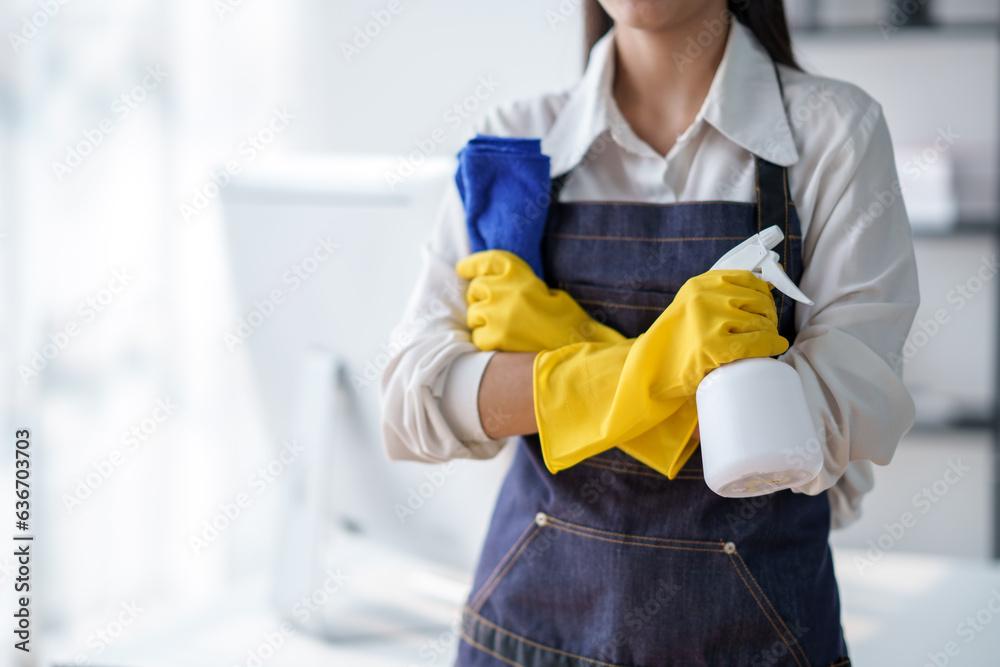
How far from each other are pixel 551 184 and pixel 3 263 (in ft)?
4.64

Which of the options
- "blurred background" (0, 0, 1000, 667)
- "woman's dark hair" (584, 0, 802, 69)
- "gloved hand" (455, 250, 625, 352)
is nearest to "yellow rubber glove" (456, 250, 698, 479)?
"gloved hand" (455, 250, 625, 352)

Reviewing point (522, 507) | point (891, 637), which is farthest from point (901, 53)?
point (522, 507)

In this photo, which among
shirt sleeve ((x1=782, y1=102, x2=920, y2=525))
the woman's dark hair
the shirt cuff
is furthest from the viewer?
the woman's dark hair

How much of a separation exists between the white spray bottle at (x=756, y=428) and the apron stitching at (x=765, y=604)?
7.1 inches

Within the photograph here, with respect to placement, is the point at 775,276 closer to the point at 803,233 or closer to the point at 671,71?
the point at 803,233

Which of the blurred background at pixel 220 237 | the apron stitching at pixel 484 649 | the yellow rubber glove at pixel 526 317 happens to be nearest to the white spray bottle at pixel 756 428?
the yellow rubber glove at pixel 526 317

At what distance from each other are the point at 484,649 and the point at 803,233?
0.52 metres

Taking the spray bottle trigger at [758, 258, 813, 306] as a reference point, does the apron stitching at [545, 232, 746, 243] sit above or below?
below

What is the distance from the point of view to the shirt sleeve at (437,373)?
3.24 feet

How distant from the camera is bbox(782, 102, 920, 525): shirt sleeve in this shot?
0.88m

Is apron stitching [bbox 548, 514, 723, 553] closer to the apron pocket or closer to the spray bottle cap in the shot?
the apron pocket

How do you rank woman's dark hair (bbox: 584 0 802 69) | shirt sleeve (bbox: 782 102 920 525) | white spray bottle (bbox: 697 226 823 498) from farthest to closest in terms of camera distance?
1. woman's dark hair (bbox: 584 0 802 69)
2. shirt sleeve (bbox: 782 102 920 525)
3. white spray bottle (bbox: 697 226 823 498)

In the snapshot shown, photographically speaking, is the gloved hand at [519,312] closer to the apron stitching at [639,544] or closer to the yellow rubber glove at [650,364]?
the yellow rubber glove at [650,364]

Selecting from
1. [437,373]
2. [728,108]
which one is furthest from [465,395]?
[728,108]
